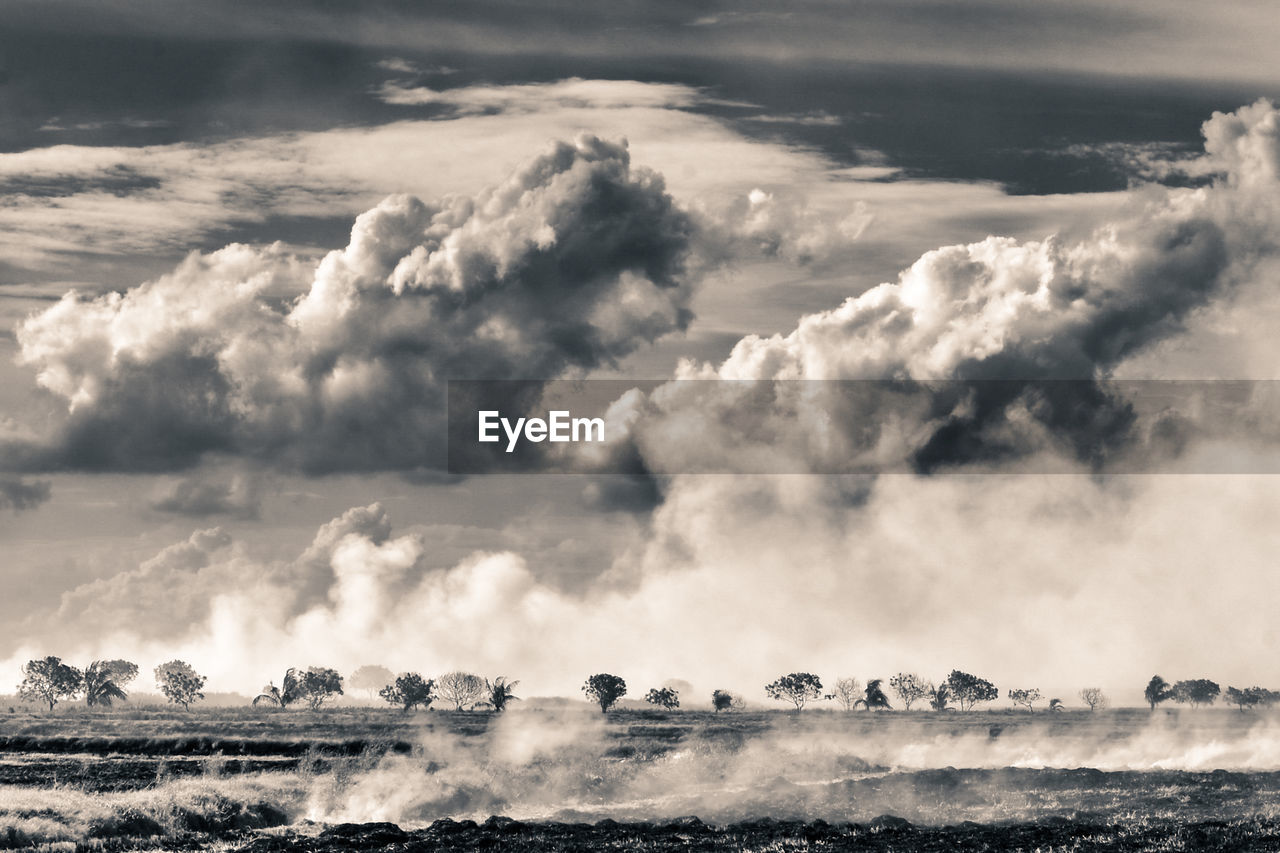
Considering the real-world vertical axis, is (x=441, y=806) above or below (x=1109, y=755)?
above

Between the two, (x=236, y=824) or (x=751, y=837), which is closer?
(x=751, y=837)

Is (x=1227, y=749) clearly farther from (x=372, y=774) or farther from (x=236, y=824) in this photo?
(x=236, y=824)

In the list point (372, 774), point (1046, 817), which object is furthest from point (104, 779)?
point (1046, 817)

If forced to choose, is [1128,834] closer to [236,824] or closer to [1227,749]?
[236,824]

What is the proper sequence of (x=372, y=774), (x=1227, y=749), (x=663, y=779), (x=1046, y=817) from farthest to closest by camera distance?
(x=1227, y=749), (x=663, y=779), (x=372, y=774), (x=1046, y=817)

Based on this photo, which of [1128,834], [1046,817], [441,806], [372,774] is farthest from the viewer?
[372,774]

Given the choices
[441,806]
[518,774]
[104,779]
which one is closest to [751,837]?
[441,806]
